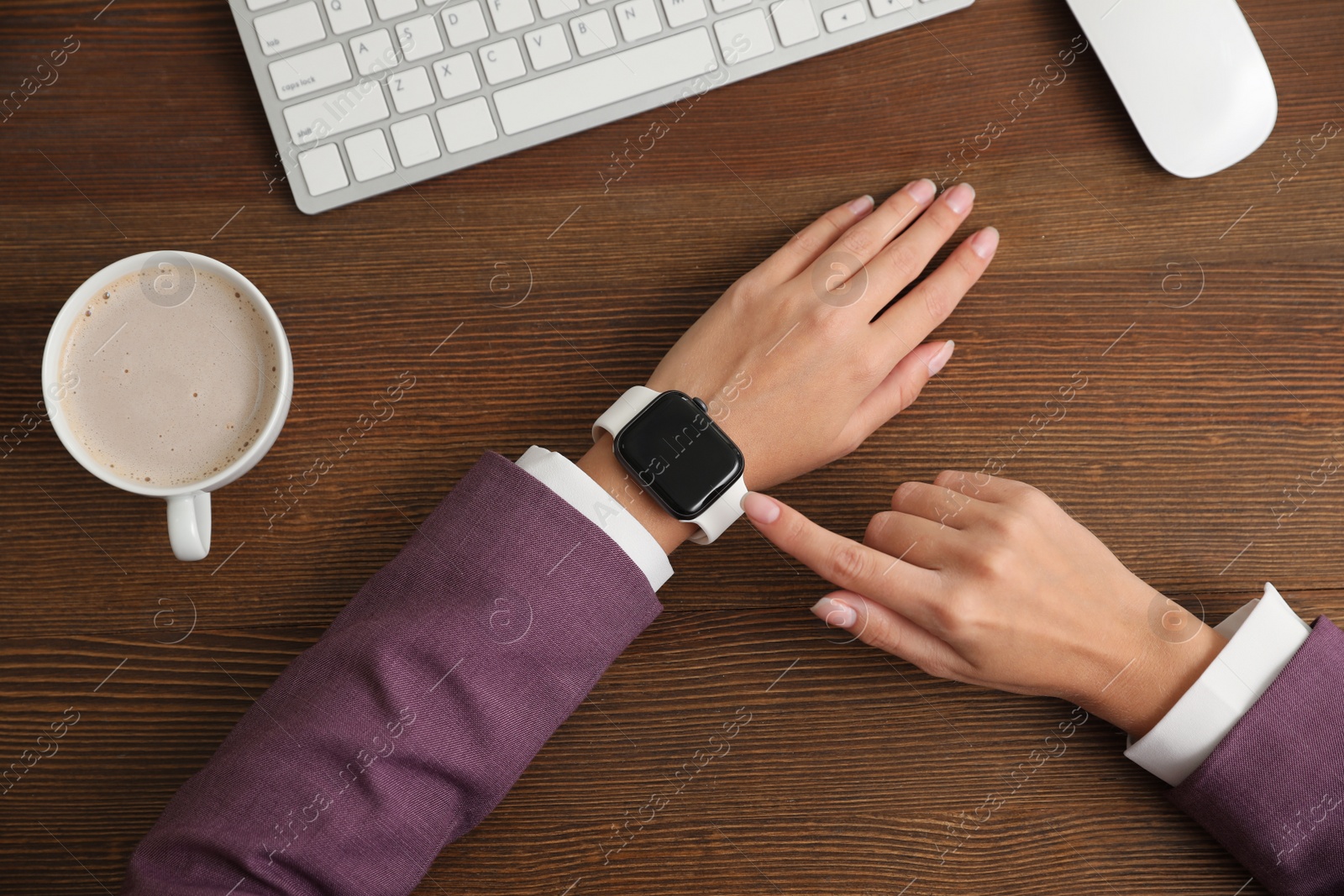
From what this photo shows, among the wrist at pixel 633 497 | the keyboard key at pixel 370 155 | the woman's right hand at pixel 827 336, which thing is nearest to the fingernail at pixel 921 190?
the woman's right hand at pixel 827 336

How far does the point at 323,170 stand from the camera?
727 mm

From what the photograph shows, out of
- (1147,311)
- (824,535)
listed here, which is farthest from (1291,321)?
(824,535)

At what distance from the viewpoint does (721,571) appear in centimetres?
74

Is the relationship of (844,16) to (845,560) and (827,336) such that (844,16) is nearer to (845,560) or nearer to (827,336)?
(827,336)

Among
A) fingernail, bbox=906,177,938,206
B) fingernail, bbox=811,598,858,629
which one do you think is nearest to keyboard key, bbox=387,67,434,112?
fingernail, bbox=906,177,938,206

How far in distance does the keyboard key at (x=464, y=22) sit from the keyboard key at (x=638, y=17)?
0.12m

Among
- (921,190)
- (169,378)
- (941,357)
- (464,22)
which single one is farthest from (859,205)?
(169,378)

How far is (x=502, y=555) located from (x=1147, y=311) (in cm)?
62

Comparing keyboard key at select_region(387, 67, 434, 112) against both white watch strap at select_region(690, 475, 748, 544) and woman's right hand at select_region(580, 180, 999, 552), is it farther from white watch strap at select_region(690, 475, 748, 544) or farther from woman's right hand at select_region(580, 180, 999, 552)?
white watch strap at select_region(690, 475, 748, 544)

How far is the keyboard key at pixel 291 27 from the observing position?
0.71 m

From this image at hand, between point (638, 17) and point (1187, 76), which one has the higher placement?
point (638, 17)

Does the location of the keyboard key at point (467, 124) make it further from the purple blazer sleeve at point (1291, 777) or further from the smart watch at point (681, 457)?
the purple blazer sleeve at point (1291, 777)

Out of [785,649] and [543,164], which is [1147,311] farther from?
[543,164]

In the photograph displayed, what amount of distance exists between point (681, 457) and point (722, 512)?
6 centimetres
